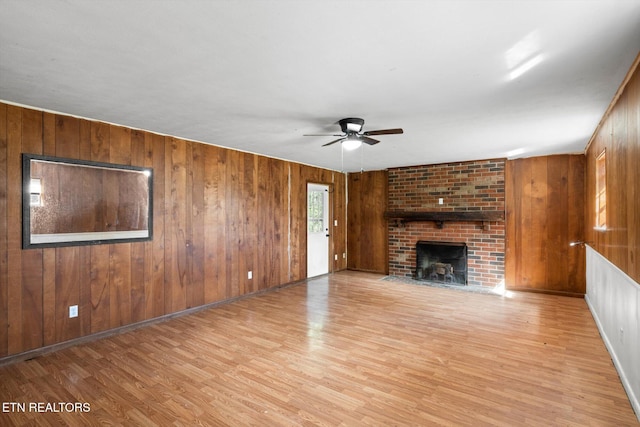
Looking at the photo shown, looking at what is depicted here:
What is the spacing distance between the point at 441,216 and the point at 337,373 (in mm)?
4072

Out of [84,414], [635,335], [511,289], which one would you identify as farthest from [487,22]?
[511,289]

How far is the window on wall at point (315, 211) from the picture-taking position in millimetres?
6391

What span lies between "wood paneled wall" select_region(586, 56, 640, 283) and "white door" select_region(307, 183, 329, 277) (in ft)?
14.3

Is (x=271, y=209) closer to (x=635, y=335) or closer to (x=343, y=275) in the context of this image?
(x=343, y=275)

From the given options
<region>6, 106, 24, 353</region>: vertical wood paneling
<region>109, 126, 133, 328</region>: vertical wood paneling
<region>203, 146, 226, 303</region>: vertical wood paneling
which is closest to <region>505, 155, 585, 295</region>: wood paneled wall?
<region>203, 146, 226, 303</region>: vertical wood paneling

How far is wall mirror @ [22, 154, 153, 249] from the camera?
2902mm

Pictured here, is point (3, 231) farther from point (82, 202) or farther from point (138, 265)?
point (138, 265)

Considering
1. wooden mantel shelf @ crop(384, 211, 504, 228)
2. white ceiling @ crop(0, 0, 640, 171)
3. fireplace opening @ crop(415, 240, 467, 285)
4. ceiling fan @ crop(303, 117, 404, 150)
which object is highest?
white ceiling @ crop(0, 0, 640, 171)

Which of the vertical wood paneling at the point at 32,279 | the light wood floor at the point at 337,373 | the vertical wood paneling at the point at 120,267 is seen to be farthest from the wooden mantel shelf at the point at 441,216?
the vertical wood paneling at the point at 32,279

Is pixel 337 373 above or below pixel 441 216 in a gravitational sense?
below

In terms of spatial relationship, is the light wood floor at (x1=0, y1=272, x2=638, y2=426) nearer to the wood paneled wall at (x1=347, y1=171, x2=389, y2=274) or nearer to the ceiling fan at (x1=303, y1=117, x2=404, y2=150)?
the ceiling fan at (x1=303, y1=117, x2=404, y2=150)

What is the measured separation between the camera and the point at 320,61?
78.8 inches

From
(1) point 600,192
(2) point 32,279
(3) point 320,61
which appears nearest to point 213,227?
(2) point 32,279

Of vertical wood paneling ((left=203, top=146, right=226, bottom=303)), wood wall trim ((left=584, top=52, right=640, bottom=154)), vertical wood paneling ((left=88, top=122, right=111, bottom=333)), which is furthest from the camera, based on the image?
vertical wood paneling ((left=203, top=146, right=226, bottom=303))
